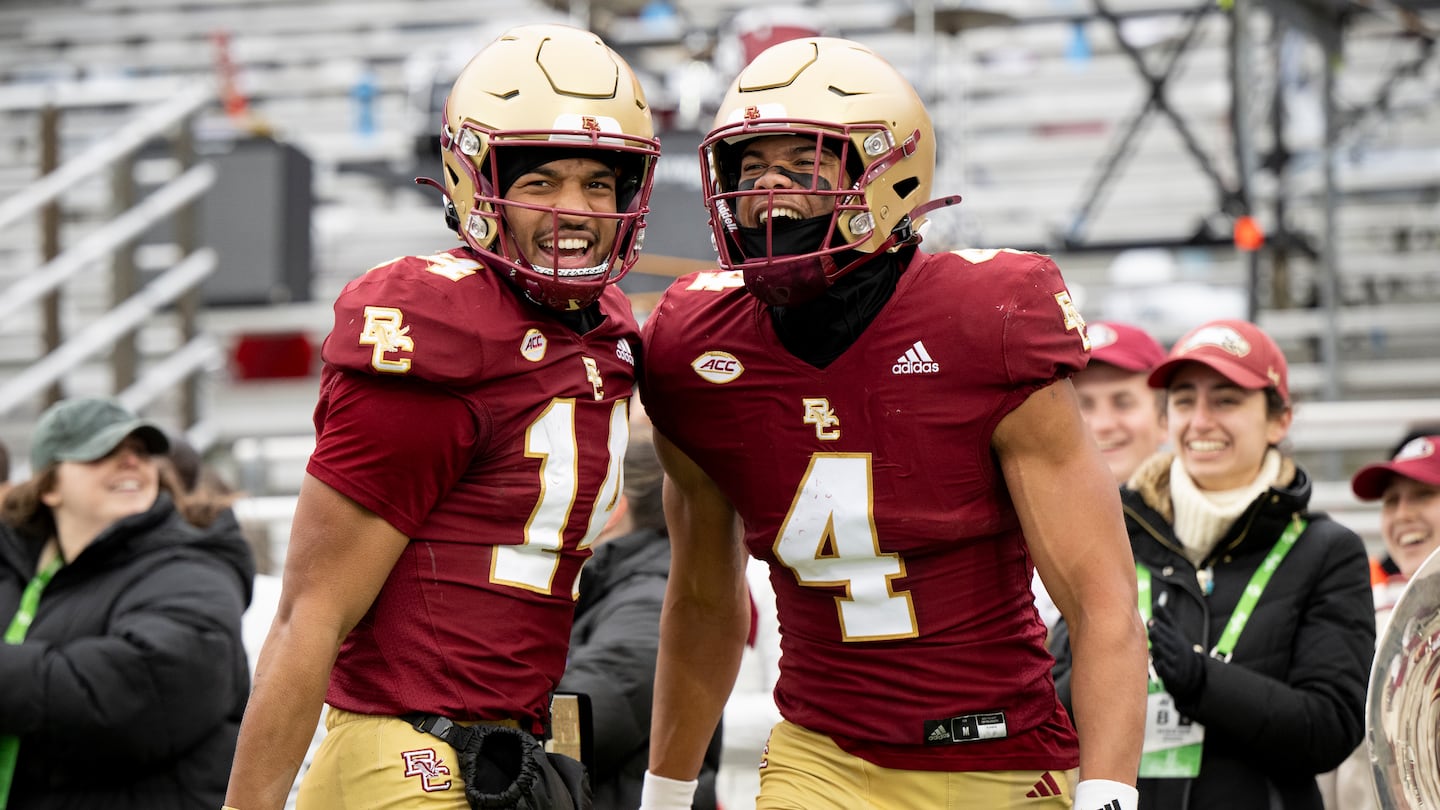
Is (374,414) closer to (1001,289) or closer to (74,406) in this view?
(1001,289)

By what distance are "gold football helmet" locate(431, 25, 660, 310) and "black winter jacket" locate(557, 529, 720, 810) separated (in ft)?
3.42

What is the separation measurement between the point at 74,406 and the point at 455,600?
2005 millimetres

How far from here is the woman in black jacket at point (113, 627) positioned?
3539 mm

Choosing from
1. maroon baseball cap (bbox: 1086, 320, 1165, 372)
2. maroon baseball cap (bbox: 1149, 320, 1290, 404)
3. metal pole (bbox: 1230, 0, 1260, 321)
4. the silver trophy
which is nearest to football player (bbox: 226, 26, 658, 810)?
the silver trophy

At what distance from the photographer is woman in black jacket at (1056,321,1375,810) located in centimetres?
328

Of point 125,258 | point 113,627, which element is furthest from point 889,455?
point 125,258

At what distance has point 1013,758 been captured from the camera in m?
2.67

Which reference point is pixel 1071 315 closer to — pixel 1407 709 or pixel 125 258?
pixel 1407 709

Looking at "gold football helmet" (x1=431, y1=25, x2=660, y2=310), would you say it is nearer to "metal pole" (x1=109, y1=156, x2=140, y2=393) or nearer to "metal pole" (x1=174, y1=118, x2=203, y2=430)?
"metal pole" (x1=109, y1=156, x2=140, y2=393)

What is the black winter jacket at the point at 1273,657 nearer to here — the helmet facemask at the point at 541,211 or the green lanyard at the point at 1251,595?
the green lanyard at the point at 1251,595

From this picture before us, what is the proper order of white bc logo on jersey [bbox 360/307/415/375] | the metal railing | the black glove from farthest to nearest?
the metal railing < the black glove < white bc logo on jersey [bbox 360/307/415/375]

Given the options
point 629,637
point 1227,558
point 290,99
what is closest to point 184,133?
point 629,637

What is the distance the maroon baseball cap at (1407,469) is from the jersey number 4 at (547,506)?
2.21 m

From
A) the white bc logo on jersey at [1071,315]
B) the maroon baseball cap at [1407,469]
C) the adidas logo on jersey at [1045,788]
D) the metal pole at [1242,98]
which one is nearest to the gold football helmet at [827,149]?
the white bc logo on jersey at [1071,315]
